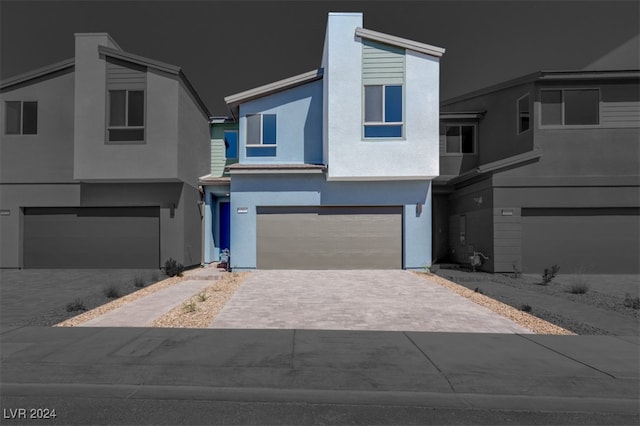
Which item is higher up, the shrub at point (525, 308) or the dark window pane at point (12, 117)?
the dark window pane at point (12, 117)

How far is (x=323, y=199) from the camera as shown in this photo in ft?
49.0

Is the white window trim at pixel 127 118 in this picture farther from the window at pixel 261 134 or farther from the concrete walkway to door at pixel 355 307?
the concrete walkway to door at pixel 355 307

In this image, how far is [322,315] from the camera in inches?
305

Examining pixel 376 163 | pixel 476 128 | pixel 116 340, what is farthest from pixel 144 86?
pixel 476 128

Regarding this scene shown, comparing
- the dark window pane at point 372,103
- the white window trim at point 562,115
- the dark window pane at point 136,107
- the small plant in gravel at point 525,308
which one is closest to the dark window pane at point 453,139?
the white window trim at point 562,115

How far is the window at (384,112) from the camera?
14.2 m

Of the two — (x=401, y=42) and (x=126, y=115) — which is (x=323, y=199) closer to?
(x=401, y=42)

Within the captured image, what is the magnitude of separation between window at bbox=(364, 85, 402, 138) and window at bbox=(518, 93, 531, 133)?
542 centimetres

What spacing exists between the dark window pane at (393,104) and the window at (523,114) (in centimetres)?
535

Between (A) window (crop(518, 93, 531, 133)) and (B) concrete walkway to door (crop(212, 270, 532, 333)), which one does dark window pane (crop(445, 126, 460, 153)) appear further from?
(B) concrete walkway to door (crop(212, 270, 532, 333))

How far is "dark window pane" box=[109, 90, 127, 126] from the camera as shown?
48.7 feet

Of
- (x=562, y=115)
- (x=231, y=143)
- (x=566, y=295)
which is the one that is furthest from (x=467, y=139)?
(x=231, y=143)

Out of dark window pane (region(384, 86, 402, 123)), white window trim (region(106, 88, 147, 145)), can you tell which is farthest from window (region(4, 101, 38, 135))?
dark window pane (region(384, 86, 402, 123))

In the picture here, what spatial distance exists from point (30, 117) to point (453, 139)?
61.4 feet
